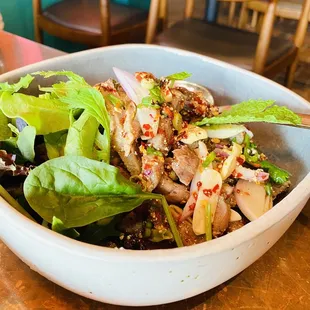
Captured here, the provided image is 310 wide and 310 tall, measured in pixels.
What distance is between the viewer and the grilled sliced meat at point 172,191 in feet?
2.15

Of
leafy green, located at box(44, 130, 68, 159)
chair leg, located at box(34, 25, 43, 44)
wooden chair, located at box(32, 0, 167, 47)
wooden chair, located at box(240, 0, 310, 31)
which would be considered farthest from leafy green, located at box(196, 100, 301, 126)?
wooden chair, located at box(240, 0, 310, 31)

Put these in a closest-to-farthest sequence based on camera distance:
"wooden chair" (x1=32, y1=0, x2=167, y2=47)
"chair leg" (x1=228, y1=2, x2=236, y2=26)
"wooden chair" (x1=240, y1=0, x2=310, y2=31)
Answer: "wooden chair" (x1=32, y1=0, x2=167, y2=47) < "wooden chair" (x1=240, y1=0, x2=310, y2=31) < "chair leg" (x1=228, y1=2, x2=236, y2=26)

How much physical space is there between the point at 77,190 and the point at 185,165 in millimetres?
171

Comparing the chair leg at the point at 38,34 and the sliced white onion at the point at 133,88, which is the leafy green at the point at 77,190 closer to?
the sliced white onion at the point at 133,88

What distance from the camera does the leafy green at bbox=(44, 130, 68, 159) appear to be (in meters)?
0.66

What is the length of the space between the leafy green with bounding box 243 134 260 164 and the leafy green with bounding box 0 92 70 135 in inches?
11.0

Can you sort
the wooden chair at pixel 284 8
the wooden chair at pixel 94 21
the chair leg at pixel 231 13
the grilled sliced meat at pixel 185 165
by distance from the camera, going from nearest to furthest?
the grilled sliced meat at pixel 185 165
the wooden chair at pixel 94 21
the wooden chair at pixel 284 8
the chair leg at pixel 231 13

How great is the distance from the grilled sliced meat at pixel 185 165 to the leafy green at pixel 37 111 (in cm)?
16

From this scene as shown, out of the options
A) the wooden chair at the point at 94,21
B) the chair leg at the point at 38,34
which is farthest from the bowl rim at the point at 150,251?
the chair leg at the point at 38,34

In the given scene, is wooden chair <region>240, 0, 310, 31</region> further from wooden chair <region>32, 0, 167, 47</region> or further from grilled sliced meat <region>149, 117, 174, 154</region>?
grilled sliced meat <region>149, 117, 174, 154</region>

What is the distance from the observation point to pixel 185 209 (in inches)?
25.2

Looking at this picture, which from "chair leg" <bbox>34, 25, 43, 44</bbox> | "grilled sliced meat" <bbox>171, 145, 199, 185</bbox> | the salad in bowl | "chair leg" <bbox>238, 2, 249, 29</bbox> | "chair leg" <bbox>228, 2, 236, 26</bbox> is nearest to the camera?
the salad in bowl

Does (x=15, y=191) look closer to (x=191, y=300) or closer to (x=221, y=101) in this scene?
(x=191, y=300)

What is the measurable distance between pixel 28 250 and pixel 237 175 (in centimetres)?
33
